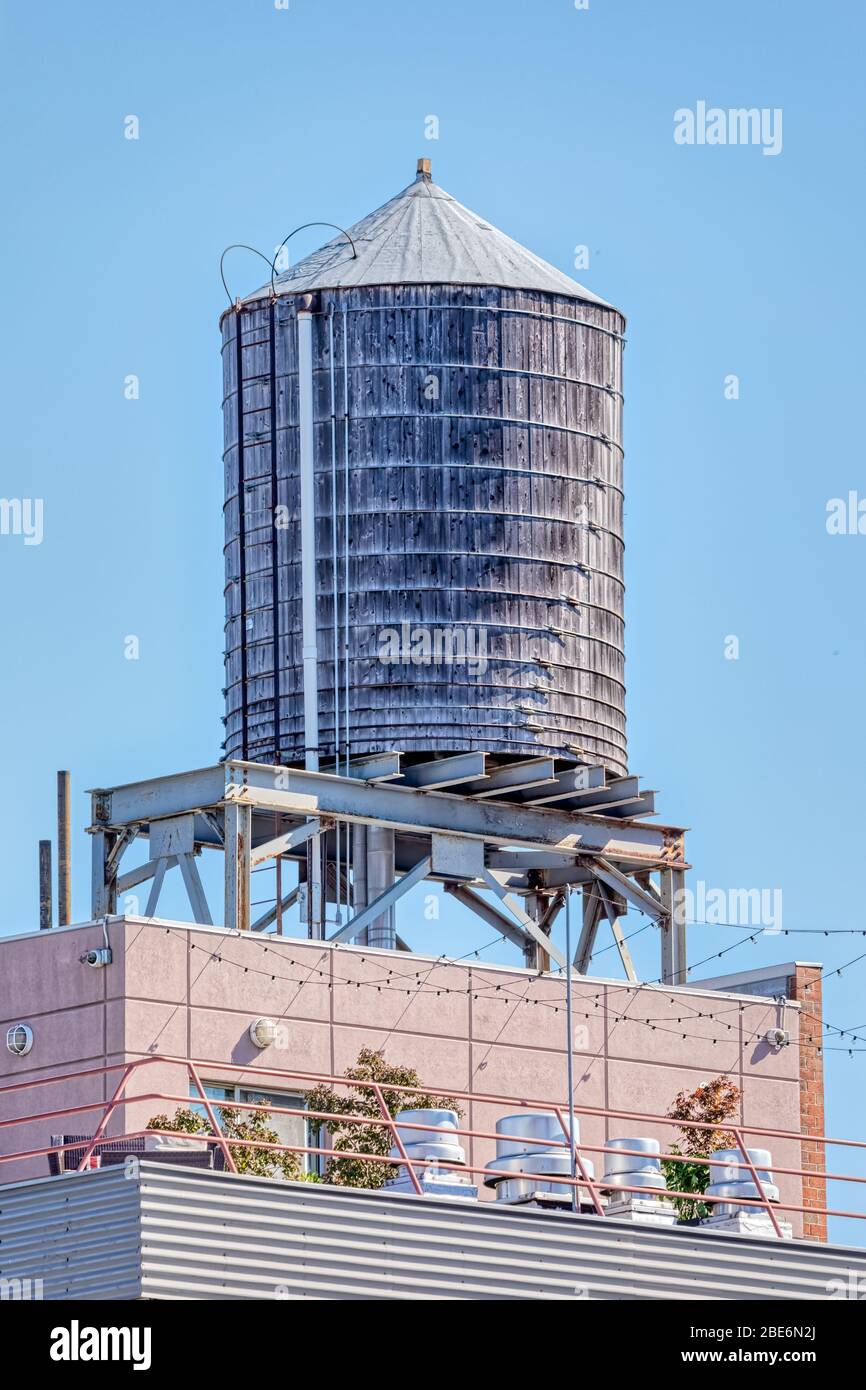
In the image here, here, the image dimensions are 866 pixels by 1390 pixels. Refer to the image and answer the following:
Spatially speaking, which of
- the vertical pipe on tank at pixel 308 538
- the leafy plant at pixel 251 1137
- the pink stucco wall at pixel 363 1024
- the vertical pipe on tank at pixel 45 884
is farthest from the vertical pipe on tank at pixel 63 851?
the leafy plant at pixel 251 1137

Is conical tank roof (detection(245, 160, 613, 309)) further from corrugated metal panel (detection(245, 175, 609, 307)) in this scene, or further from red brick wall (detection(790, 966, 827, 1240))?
red brick wall (detection(790, 966, 827, 1240))

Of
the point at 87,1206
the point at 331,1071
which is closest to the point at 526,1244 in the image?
the point at 87,1206

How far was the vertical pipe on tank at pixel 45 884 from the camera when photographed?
45594mm

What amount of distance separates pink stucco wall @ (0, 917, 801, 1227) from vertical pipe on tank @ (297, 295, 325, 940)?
3.18m

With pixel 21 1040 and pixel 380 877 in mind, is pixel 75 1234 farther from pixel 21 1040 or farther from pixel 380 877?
pixel 380 877

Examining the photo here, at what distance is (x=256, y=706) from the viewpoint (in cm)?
4491

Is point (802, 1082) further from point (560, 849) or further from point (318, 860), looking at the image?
point (318, 860)

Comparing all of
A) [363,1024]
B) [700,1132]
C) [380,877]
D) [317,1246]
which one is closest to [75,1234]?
[317,1246]

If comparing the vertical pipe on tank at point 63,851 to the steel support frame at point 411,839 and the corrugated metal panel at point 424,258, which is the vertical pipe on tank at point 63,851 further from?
the corrugated metal panel at point 424,258

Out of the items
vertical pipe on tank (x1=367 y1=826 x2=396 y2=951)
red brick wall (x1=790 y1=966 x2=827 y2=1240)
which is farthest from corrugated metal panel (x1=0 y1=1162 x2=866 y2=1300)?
red brick wall (x1=790 y1=966 x2=827 y2=1240)

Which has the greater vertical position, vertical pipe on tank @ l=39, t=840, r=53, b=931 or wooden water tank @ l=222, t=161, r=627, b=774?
wooden water tank @ l=222, t=161, r=627, b=774

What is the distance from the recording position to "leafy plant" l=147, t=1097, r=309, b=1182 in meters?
34.4

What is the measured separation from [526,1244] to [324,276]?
19.5 meters
